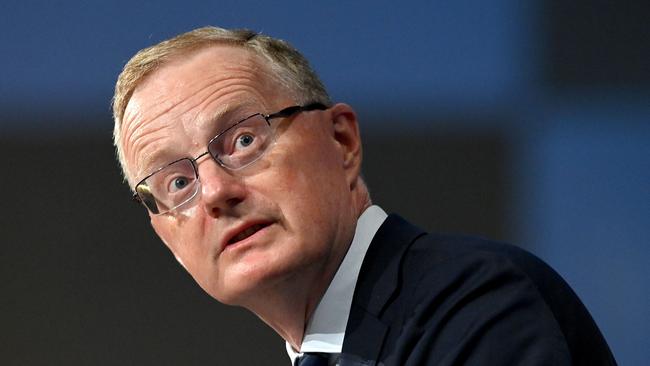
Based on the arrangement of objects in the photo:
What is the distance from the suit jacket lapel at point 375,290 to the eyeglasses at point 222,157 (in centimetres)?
23

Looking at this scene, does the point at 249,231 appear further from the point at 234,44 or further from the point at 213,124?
the point at 234,44

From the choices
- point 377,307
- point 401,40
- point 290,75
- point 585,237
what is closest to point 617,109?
point 585,237

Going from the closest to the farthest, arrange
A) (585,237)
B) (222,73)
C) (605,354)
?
(605,354), (222,73), (585,237)

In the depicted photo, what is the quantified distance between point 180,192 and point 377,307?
0.36 m

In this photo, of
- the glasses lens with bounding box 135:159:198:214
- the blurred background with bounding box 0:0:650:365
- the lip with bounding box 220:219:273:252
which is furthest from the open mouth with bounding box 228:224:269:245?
the blurred background with bounding box 0:0:650:365

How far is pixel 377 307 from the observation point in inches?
57.8

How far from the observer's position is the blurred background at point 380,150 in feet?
9.12

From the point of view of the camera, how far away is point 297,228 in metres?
1.51

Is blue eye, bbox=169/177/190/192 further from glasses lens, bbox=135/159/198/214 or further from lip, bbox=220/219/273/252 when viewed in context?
lip, bbox=220/219/273/252

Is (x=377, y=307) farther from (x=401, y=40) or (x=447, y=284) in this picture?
(x=401, y=40)

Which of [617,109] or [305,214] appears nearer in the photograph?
[305,214]

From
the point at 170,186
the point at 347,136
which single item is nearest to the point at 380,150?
the point at 347,136

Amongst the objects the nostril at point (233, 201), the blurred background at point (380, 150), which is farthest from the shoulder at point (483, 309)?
the blurred background at point (380, 150)

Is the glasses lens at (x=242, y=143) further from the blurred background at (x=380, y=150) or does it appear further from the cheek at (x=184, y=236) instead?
the blurred background at (x=380, y=150)
